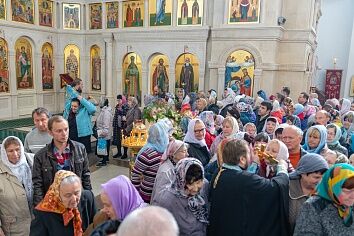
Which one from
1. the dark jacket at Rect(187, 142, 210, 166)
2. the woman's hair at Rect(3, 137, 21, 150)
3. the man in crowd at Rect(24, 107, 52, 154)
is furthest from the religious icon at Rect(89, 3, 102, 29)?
the woman's hair at Rect(3, 137, 21, 150)

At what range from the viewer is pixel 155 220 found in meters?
1.26

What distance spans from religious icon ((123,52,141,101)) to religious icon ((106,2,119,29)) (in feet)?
5.69

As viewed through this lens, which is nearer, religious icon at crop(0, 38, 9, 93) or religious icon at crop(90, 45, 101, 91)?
religious icon at crop(0, 38, 9, 93)

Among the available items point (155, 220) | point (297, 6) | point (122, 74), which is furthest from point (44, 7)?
point (155, 220)

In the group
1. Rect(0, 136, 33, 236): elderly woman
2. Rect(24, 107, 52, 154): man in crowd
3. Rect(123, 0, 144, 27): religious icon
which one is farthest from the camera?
Rect(123, 0, 144, 27): religious icon

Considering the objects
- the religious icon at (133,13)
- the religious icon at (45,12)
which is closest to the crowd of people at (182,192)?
the religious icon at (133,13)

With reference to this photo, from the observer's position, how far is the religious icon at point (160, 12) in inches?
528

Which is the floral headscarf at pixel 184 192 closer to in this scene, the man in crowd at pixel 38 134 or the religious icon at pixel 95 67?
the man in crowd at pixel 38 134

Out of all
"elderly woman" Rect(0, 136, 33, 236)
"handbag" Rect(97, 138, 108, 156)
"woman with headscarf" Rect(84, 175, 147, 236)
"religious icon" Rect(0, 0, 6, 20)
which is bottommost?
"handbag" Rect(97, 138, 108, 156)

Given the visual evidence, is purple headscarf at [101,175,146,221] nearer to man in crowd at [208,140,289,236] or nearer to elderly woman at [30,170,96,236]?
elderly woman at [30,170,96,236]

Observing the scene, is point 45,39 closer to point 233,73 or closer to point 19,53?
point 19,53

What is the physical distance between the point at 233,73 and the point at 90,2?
27.7 ft

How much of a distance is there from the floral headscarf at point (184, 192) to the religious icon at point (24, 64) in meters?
13.7

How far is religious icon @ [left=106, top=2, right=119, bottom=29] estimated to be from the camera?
14828 millimetres
